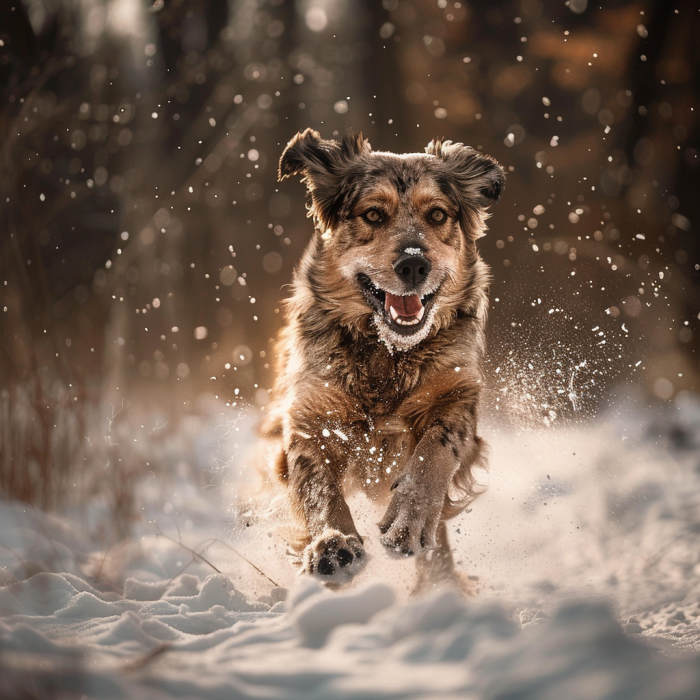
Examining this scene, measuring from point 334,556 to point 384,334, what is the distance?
4.32ft

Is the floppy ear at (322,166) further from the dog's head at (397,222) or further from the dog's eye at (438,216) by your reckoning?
the dog's eye at (438,216)

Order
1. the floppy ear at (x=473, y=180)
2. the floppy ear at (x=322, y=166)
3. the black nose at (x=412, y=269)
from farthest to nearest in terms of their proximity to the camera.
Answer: the floppy ear at (x=473, y=180), the floppy ear at (x=322, y=166), the black nose at (x=412, y=269)

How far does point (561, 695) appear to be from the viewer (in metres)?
1.35

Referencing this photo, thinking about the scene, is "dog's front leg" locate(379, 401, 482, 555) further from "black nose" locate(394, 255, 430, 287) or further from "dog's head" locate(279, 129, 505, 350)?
"black nose" locate(394, 255, 430, 287)

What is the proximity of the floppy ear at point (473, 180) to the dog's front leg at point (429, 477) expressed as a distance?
4.35ft

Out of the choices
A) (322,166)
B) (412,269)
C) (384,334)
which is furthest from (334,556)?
(322,166)

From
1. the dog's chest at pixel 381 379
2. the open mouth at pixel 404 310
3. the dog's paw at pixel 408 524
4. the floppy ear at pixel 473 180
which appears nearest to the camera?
the dog's paw at pixel 408 524

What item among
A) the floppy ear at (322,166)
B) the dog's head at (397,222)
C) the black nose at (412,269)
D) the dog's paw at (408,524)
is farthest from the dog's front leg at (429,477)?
the floppy ear at (322,166)

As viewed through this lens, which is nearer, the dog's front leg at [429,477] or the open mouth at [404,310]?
the dog's front leg at [429,477]

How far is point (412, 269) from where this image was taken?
3029 millimetres

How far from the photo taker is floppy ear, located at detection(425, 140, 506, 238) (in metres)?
3.62

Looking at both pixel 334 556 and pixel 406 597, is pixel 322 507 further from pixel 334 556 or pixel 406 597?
pixel 406 597

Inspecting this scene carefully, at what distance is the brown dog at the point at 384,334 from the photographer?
120 inches

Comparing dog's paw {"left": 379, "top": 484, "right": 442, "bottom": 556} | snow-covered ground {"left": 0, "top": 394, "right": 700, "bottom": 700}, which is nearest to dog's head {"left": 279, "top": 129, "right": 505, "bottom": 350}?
dog's paw {"left": 379, "top": 484, "right": 442, "bottom": 556}
